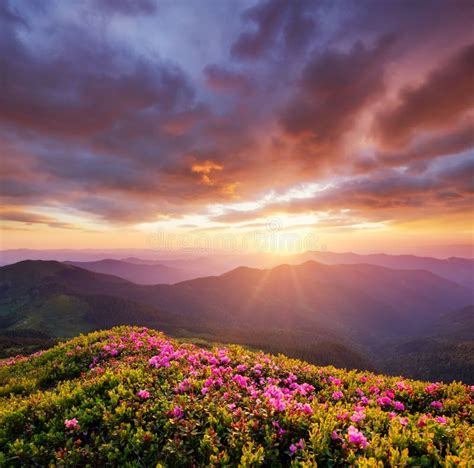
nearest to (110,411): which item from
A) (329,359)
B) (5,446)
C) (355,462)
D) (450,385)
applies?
(5,446)

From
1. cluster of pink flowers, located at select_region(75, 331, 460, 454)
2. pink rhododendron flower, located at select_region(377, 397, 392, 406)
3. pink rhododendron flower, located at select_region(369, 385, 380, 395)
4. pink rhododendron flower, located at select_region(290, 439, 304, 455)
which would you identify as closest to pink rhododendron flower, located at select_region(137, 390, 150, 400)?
cluster of pink flowers, located at select_region(75, 331, 460, 454)

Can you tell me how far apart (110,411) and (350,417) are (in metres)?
6.19

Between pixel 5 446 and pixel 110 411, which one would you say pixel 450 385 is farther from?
pixel 5 446

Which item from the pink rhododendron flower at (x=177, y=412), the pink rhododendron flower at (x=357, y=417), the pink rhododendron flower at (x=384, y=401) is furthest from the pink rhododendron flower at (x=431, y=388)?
the pink rhododendron flower at (x=177, y=412)

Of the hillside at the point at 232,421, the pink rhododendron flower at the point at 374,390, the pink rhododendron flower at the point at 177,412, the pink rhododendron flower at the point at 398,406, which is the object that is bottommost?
the pink rhododendron flower at the point at 374,390

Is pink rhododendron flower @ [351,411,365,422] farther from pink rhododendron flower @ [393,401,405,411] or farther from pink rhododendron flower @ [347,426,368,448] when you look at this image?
pink rhododendron flower @ [393,401,405,411]

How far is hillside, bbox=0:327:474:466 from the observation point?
5.97m

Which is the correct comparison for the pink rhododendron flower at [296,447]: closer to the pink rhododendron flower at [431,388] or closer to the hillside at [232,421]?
the hillside at [232,421]

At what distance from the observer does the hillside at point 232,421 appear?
5973mm

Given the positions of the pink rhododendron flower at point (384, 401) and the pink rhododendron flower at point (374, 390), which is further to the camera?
the pink rhododendron flower at point (374, 390)

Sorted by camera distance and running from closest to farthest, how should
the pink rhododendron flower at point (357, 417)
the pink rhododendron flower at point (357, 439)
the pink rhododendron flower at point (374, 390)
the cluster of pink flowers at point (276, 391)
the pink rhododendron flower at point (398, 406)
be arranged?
the pink rhododendron flower at point (357, 439) < the pink rhododendron flower at point (357, 417) < the cluster of pink flowers at point (276, 391) < the pink rhododendron flower at point (398, 406) < the pink rhododendron flower at point (374, 390)

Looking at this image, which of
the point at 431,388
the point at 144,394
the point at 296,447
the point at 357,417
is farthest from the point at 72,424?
the point at 431,388

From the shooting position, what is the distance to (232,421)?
692 centimetres

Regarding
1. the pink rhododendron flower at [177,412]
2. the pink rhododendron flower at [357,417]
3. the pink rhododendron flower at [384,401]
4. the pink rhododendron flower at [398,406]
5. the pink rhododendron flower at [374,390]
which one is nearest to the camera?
the pink rhododendron flower at [357,417]
